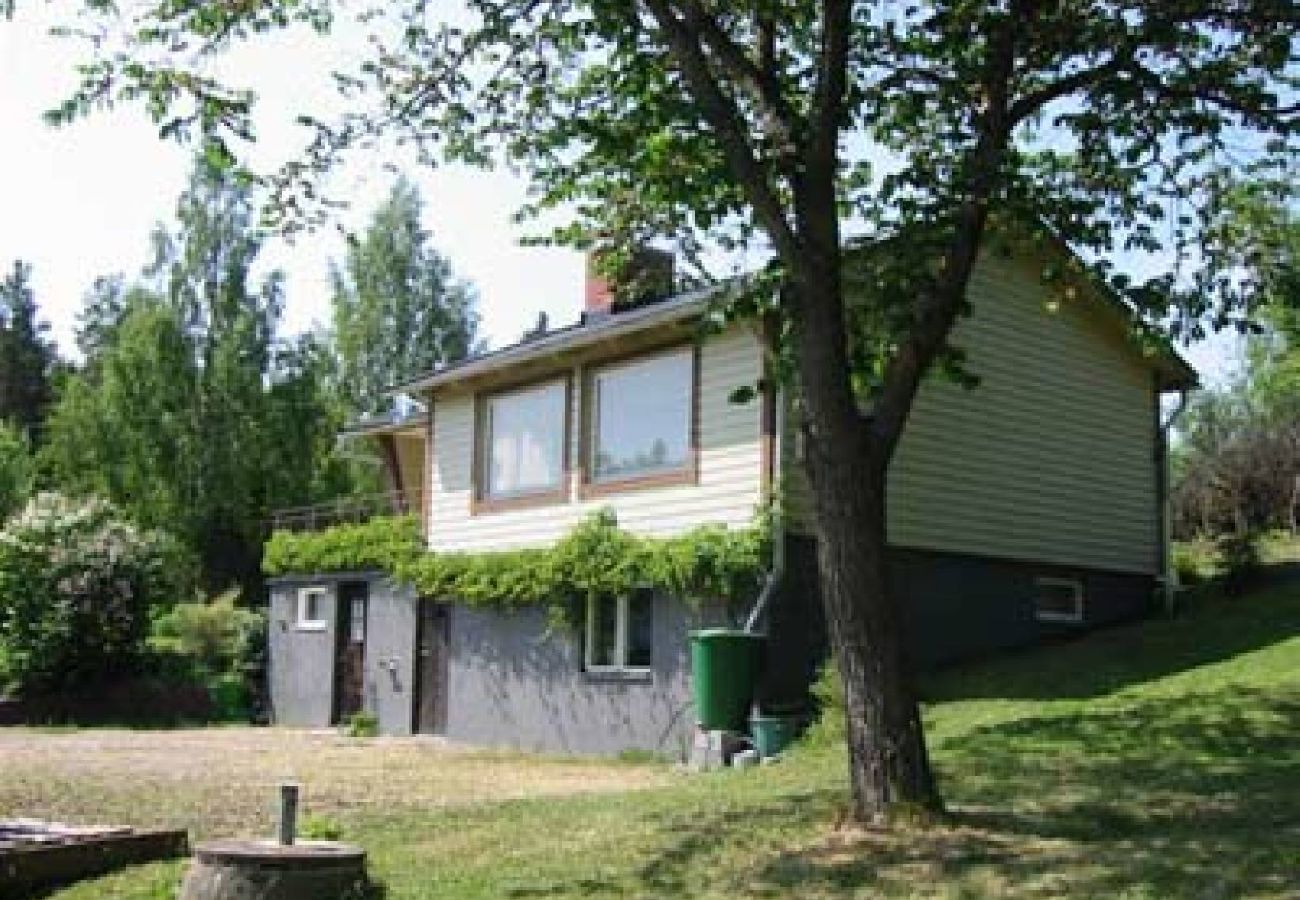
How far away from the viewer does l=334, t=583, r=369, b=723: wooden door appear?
26141mm

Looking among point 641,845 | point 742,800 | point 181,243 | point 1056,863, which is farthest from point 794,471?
point 181,243

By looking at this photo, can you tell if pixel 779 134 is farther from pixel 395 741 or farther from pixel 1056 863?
pixel 395 741

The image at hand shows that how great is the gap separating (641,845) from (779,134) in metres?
4.70

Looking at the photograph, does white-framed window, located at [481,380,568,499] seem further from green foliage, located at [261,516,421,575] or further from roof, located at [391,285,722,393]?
green foliage, located at [261,516,421,575]

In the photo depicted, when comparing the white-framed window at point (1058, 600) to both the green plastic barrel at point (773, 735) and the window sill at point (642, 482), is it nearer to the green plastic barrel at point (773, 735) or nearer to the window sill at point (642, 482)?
the window sill at point (642, 482)

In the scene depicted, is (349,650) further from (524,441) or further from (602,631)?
(602,631)

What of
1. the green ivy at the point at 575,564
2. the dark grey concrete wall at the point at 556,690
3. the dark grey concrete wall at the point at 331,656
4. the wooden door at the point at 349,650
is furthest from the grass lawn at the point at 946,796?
the wooden door at the point at 349,650

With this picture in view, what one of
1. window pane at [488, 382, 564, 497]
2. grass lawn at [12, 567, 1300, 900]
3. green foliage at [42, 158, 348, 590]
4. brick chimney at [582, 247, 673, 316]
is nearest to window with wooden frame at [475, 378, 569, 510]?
window pane at [488, 382, 564, 497]

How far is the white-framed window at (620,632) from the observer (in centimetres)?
1920

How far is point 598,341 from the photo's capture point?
19.7 metres

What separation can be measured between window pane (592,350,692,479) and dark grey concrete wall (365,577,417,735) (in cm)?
574

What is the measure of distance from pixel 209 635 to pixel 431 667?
9.70 meters

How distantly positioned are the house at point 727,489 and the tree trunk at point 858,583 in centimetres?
735

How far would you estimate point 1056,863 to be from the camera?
828 centimetres
